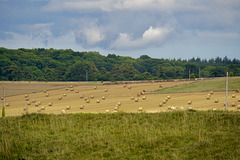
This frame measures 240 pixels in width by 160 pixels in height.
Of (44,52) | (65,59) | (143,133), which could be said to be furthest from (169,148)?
(44,52)

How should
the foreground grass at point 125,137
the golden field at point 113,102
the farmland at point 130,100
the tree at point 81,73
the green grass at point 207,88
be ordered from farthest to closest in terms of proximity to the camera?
the tree at point 81,73, the green grass at point 207,88, the farmland at point 130,100, the golden field at point 113,102, the foreground grass at point 125,137

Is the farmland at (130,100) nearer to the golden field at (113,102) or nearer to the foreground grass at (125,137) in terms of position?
the golden field at (113,102)

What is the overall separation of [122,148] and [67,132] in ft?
16.3

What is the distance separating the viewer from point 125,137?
2030 centimetres

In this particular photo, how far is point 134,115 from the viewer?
24.8m

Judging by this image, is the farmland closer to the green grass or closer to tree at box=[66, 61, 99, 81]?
the green grass

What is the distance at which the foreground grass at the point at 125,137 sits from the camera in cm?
1808

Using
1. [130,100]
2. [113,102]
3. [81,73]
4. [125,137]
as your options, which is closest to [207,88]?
[130,100]

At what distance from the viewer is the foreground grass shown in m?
18.1

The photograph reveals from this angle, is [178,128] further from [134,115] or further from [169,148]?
[134,115]

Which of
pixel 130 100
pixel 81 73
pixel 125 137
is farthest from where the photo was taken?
pixel 81 73

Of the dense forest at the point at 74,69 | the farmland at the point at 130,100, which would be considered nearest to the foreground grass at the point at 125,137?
the farmland at the point at 130,100

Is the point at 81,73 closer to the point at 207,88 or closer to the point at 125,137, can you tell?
the point at 207,88

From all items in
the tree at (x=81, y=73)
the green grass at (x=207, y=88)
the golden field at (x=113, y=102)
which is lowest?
the golden field at (x=113, y=102)
